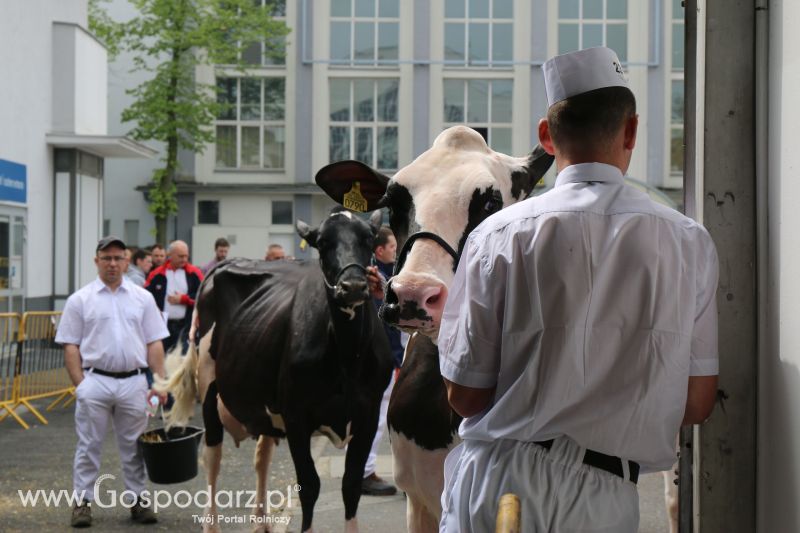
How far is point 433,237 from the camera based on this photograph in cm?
363

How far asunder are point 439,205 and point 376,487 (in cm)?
506

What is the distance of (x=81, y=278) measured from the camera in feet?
69.4

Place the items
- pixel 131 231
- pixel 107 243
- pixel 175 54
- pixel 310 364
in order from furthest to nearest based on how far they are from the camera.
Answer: pixel 131 231 < pixel 175 54 < pixel 107 243 < pixel 310 364

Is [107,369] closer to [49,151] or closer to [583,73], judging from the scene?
[583,73]

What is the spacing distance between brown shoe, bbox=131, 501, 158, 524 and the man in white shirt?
5.42 meters

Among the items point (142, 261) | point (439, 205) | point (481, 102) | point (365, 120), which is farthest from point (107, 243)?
point (481, 102)

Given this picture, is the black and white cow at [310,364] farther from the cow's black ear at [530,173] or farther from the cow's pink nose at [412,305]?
the cow's pink nose at [412,305]

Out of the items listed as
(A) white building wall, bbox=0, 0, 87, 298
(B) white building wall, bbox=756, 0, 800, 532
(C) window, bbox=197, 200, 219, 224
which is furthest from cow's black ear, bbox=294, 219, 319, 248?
(C) window, bbox=197, 200, 219, 224

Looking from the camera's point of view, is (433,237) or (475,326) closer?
(475,326)

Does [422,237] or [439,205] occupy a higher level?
[439,205]

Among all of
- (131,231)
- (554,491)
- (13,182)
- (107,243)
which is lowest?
(554,491)

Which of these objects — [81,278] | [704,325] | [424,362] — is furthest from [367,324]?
[81,278]

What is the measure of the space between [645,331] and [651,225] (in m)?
0.25

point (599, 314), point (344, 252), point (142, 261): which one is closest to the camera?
point (599, 314)
